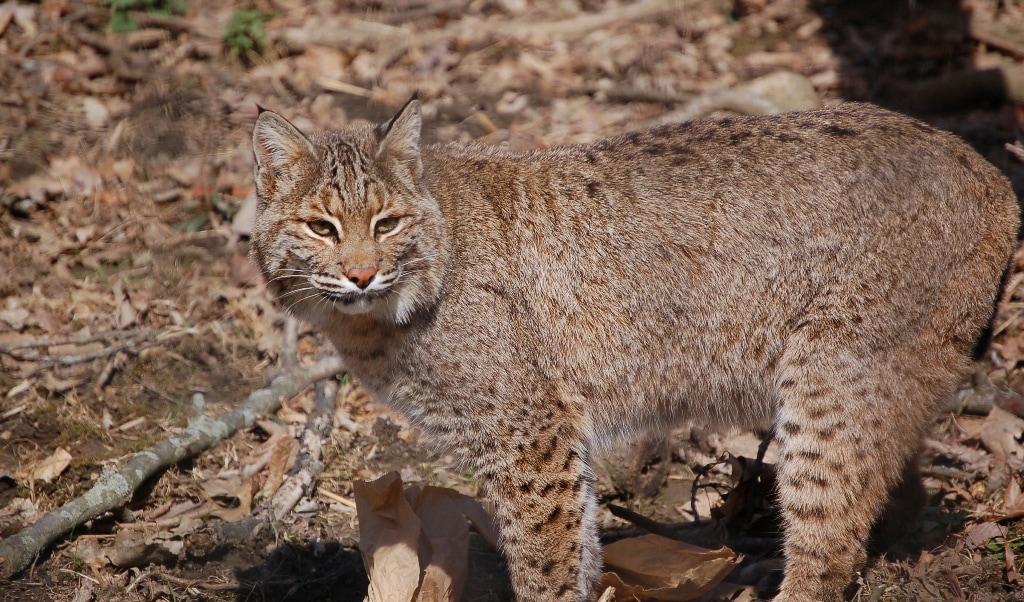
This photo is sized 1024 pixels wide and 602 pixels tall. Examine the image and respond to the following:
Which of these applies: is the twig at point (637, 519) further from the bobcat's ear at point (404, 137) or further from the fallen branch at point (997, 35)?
the fallen branch at point (997, 35)

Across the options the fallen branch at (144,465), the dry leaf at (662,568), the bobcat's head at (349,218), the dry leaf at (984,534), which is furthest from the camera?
the dry leaf at (984,534)

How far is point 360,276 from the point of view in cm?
423

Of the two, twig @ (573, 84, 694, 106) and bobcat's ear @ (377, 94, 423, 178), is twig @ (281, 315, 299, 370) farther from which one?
twig @ (573, 84, 694, 106)

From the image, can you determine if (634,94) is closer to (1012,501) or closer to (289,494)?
(1012,501)

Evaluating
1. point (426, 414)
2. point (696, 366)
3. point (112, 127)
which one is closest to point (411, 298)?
point (426, 414)

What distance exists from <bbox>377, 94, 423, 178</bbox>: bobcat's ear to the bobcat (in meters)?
0.01

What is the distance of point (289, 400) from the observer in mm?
6680

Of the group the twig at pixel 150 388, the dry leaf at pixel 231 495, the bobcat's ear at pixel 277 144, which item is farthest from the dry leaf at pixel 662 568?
the twig at pixel 150 388

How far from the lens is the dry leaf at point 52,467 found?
223 inches

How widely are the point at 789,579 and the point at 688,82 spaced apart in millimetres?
6159

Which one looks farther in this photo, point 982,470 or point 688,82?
point 688,82

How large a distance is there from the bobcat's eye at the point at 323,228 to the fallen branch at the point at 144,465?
2.14m

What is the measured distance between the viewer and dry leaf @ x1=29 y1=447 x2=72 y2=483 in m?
5.66

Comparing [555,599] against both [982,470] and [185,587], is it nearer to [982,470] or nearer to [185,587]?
[185,587]
